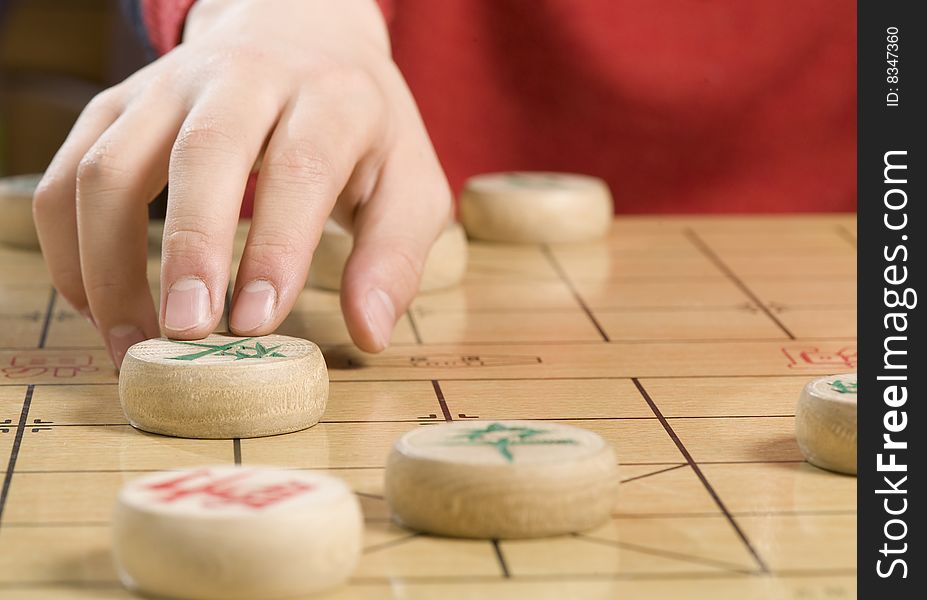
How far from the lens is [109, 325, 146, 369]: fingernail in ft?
3.71

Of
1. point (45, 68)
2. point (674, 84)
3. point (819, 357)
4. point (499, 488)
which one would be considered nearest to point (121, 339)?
point (499, 488)

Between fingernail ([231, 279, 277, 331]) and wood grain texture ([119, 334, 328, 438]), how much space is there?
7 centimetres

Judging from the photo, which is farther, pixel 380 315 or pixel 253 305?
pixel 380 315

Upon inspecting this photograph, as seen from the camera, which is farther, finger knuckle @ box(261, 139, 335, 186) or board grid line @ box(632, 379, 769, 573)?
finger knuckle @ box(261, 139, 335, 186)

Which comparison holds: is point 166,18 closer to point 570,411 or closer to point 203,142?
point 203,142

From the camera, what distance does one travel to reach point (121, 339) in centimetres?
114

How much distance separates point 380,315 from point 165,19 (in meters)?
0.68

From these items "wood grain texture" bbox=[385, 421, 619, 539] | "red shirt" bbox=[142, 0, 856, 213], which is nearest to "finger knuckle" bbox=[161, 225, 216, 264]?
"wood grain texture" bbox=[385, 421, 619, 539]

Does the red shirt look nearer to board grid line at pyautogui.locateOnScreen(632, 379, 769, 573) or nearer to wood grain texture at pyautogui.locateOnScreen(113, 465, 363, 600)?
board grid line at pyautogui.locateOnScreen(632, 379, 769, 573)

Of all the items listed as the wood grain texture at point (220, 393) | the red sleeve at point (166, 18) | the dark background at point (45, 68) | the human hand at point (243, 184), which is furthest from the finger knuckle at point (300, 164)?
the dark background at point (45, 68)

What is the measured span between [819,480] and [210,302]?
0.48 metres

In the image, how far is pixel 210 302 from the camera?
103 centimetres

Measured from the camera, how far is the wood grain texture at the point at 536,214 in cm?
167
